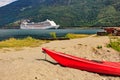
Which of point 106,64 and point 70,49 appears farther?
point 70,49

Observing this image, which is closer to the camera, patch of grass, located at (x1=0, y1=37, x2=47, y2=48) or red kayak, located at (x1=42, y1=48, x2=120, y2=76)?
red kayak, located at (x1=42, y1=48, x2=120, y2=76)

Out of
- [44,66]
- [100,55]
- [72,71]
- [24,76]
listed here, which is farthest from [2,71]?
[100,55]

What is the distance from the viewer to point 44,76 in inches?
867

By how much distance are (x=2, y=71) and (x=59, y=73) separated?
433cm

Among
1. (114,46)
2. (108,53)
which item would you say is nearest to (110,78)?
(108,53)

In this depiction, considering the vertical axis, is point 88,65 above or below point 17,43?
above

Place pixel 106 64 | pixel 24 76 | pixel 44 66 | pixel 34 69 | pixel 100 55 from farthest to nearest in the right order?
pixel 100 55 < pixel 106 64 < pixel 44 66 < pixel 34 69 < pixel 24 76

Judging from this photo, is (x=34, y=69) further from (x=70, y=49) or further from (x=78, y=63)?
(x=70, y=49)

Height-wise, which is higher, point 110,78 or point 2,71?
point 2,71

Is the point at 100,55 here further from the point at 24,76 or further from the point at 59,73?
the point at 24,76

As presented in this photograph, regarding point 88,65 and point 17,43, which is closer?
point 88,65

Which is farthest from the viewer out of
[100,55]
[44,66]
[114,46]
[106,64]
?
[114,46]

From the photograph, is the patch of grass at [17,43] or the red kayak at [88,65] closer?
the red kayak at [88,65]

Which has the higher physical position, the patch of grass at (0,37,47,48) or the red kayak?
the red kayak
